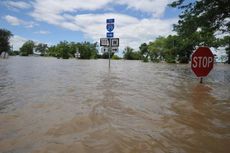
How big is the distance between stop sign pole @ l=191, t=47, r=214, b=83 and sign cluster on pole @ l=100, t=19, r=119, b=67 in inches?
376

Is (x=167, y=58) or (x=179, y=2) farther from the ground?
(x=179, y=2)

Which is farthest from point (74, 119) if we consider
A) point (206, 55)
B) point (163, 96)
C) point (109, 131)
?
point (206, 55)

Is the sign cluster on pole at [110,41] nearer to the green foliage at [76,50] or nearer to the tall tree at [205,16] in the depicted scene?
the tall tree at [205,16]

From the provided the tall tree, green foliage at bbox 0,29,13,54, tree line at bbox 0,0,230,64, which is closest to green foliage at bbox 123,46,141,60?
tree line at bbox 0,0,230,64

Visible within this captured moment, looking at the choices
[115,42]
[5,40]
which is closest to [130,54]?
[5,40]

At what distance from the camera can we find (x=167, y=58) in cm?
5997

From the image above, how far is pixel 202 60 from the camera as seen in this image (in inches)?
269

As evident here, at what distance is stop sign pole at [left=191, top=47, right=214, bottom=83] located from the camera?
Result: 6.81 m

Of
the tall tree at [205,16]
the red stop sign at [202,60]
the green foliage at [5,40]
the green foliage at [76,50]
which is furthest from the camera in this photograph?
the green foliage at [76,50]

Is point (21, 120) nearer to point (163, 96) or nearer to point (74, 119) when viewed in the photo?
point (74, 119)

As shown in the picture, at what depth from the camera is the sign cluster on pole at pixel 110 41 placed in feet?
52.4

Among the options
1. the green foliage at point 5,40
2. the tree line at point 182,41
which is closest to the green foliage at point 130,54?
the tree line at point 182,41

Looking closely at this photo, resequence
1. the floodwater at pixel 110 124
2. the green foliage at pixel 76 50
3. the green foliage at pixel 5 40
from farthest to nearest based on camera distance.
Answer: the green foliage at pixel 76 50
the green foliage at pixel 5 40
the floodwater at pixel 110 124

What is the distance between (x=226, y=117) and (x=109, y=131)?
2.20 meters
